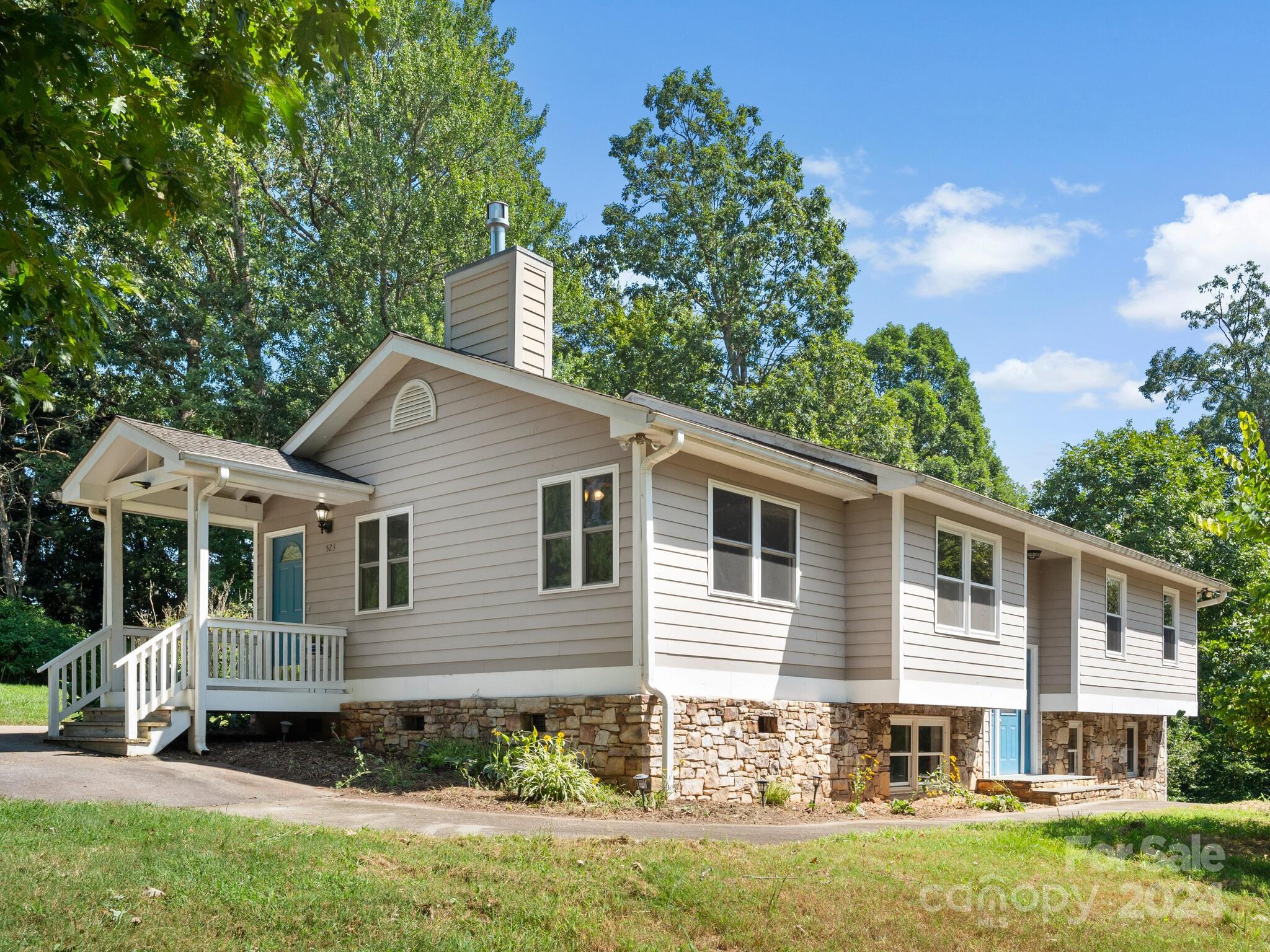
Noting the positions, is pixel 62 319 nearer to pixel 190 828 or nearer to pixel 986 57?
pixel 190 828

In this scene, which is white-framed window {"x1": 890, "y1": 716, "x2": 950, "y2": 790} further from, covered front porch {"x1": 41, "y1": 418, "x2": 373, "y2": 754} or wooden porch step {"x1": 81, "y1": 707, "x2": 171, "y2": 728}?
wooden porch step {"x1": 81, "y1": 707, "x2": 171, "y2": 728}

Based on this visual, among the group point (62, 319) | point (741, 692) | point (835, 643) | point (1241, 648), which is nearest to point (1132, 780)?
point (1241, 648)

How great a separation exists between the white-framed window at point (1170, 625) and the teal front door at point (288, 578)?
51.9ft

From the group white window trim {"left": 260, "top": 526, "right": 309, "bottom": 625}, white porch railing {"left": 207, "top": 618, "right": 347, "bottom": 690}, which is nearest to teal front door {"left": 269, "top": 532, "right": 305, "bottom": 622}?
white window trim {"left": 260, "top": 526, "right": 309, "bottom": 625}

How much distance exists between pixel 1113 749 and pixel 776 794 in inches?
428

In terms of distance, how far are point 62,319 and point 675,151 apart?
2958cm

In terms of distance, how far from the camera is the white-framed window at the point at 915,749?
50.8ft

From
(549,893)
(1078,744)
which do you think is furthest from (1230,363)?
(549,893)

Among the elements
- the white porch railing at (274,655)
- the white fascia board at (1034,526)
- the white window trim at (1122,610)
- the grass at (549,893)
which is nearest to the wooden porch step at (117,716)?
the white porch railing at (274,655)

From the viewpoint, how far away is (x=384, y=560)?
15109 mm

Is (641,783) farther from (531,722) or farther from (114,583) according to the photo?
(114,583)

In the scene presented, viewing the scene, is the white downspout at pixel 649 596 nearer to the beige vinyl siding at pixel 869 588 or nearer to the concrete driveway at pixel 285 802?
the concrete driveway at pixel 285 802

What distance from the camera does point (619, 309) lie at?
33375mm

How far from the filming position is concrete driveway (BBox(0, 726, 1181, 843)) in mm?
9172
